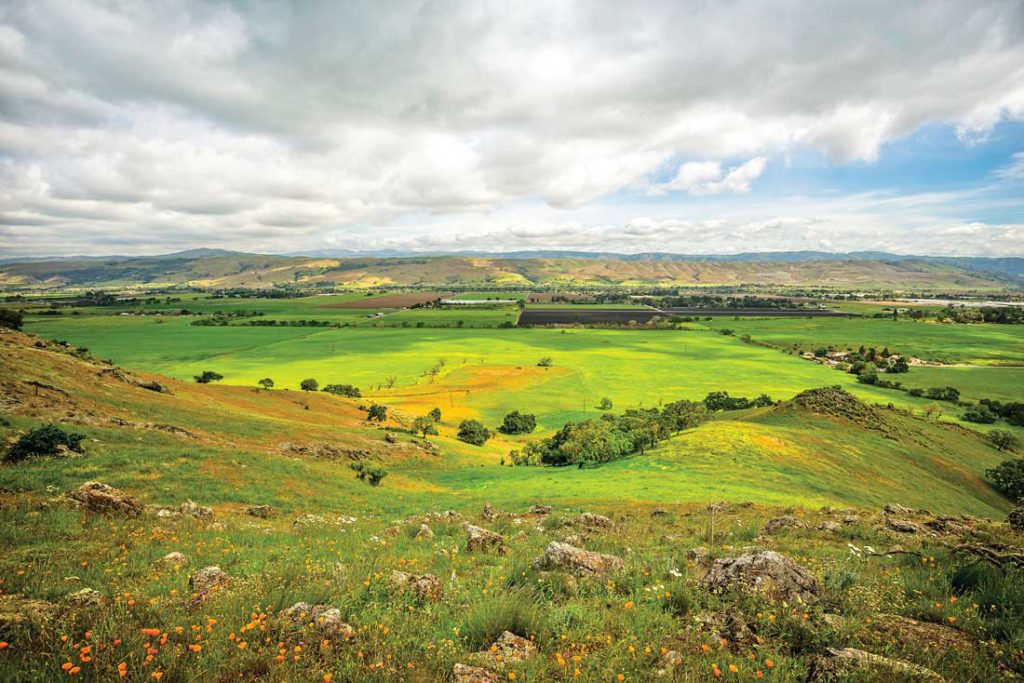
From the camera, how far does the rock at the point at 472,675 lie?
5.17m

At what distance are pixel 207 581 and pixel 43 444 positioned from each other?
18.0m

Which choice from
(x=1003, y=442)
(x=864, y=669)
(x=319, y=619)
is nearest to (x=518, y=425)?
(x=319, y=619)

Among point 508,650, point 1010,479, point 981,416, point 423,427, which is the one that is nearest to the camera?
point 508,650

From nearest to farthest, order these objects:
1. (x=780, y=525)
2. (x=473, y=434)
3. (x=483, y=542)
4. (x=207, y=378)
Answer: (x=483, y=542), (x=780, y=525), (x=473, y=434), (x=207, y=378)

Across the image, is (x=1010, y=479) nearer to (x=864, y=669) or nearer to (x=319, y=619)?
(x=864, y=669)

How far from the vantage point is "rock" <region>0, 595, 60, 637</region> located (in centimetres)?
510

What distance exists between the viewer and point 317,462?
28656 mm

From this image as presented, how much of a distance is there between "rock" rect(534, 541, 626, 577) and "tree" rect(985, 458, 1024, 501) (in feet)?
143

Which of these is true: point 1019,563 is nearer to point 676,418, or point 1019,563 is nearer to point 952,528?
point 952,528

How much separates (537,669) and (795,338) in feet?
602

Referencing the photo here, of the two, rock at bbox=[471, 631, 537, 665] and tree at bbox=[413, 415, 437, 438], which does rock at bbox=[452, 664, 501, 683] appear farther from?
tree at bbox=[413, 415, 437, 438]

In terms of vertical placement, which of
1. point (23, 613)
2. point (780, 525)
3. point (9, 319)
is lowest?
point (780, 525)

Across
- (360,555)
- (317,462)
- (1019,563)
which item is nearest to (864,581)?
(1019,563)

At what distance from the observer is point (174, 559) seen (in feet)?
29.4
